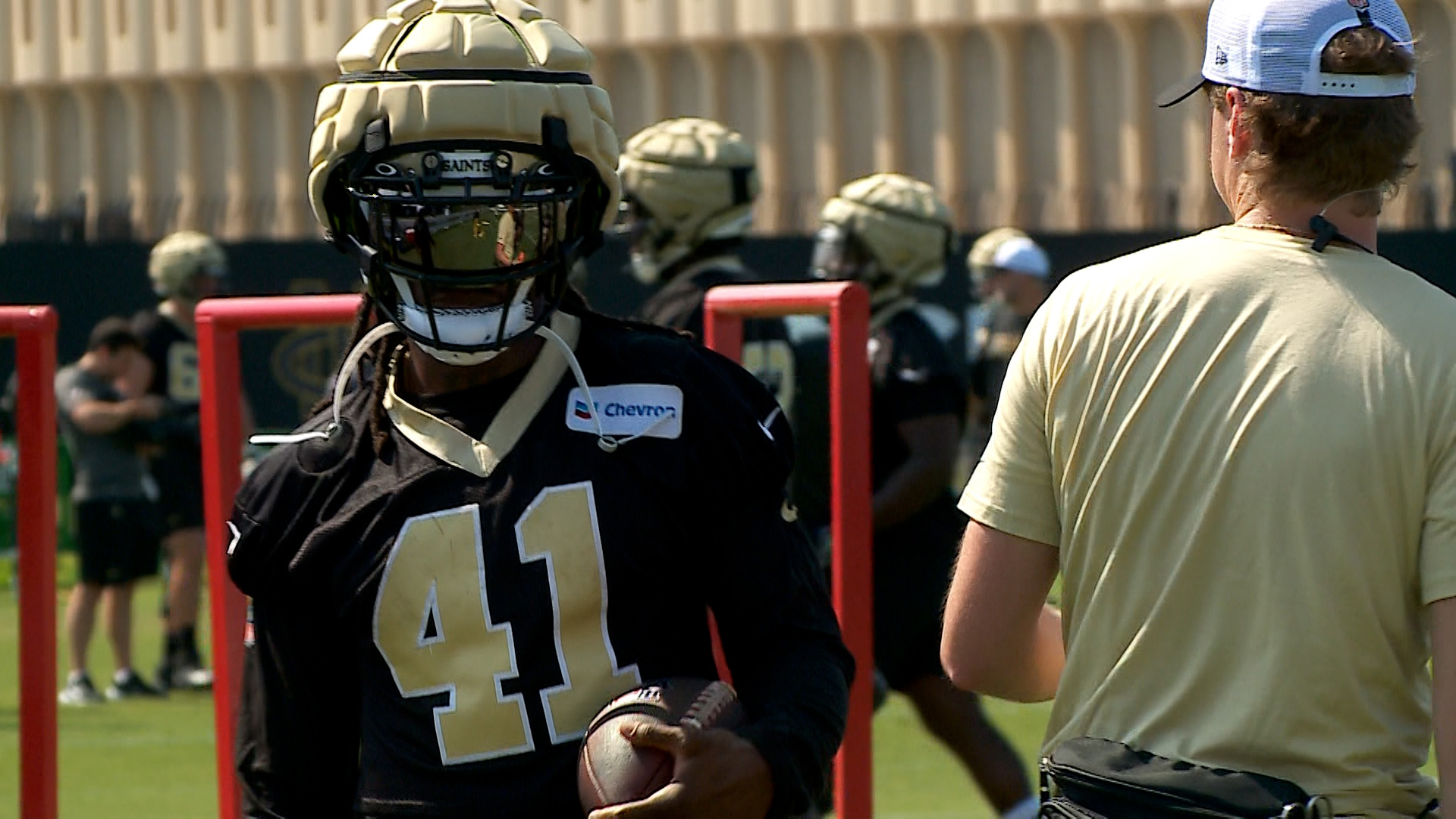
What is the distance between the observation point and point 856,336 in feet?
14.4

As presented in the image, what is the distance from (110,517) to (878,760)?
3991 millimetres

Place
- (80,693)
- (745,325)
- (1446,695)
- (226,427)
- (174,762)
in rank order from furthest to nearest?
(80,693) → (174,762) → (745,325) → (226,427) → (1446,695)

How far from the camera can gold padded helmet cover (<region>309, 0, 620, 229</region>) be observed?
2619 mm

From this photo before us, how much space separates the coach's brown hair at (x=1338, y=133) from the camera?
7.85 ft

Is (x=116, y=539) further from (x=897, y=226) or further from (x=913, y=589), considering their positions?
(x=913, y=589)

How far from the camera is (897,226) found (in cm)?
681

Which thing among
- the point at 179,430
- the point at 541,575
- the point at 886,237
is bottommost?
the point at 179,430

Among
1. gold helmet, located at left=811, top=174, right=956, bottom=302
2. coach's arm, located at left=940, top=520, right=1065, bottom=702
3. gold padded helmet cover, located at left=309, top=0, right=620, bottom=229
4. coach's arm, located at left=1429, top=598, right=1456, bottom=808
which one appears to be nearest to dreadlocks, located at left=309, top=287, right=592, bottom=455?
Result: gold padded helmet cover, located at left=309, top=0, right=620, bottom=229

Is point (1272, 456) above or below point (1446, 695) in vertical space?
above

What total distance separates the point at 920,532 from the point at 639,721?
3800 mm

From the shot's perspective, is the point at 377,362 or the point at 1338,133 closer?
the point at 1338,133

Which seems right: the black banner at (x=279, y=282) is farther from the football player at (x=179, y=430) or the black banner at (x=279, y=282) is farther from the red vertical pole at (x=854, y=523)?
the red vertical pole at (x=854, y=523)

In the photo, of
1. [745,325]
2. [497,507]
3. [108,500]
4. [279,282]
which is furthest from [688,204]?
[279,282]

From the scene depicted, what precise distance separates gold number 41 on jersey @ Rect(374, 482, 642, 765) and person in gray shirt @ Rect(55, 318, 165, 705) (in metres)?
7.92
